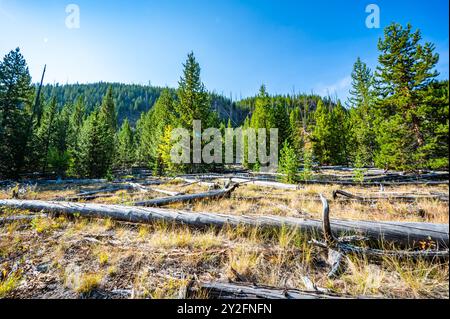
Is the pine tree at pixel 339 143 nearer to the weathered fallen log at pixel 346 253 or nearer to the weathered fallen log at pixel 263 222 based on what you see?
the weathered fallen log at pixel 263 222

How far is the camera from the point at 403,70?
294 centimetres

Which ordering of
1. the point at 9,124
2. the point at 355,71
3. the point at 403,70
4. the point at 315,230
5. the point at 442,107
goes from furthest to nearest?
1. the point at 355,71
2. the point at 9,124
3. the point at 315,230
4. the point at 403,70
5. the point at 442,107

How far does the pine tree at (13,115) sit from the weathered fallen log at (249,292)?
22.3 m

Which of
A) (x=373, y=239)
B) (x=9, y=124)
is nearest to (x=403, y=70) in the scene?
(x=373, y=239)

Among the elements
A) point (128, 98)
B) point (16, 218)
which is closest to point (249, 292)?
point (16, 218)

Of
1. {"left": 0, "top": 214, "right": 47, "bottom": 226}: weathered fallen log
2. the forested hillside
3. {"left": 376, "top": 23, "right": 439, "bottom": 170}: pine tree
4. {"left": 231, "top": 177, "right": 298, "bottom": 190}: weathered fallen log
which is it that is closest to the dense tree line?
{"left": 376, "top": 23, "right": 439, "bottom": 170}: pine tree
